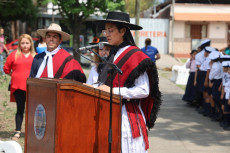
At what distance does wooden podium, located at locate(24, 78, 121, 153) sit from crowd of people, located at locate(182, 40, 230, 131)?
6.29 meters

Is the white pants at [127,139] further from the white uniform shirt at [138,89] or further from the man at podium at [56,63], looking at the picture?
the man at podium at [56,63]

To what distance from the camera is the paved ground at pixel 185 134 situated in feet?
26.0

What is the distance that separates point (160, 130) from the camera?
951 cm

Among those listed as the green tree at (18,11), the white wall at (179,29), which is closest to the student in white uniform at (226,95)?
the green tree at (18,11)

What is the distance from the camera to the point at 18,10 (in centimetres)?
3397

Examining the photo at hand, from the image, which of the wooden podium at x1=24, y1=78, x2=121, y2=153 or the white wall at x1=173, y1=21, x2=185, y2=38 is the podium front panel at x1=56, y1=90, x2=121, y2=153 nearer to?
the wooden podium at x1=24, y1=78, x2=121, y2=153

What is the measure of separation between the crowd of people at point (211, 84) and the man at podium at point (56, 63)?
467 cm

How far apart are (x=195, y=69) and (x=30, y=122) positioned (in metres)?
9.87

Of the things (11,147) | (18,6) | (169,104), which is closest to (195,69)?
(169,104)

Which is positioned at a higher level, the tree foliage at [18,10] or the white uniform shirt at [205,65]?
the tree foliage at [18,10]

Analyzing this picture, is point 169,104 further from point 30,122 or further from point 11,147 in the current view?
point 30,122

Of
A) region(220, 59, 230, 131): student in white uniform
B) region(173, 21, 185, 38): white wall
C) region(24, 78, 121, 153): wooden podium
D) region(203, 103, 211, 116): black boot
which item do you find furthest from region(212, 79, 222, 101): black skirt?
region(173, 21, 185, 38): white wall

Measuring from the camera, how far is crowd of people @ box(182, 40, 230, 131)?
984cm

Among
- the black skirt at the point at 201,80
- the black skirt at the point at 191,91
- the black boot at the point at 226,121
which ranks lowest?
the black boot at the point at 226,121
